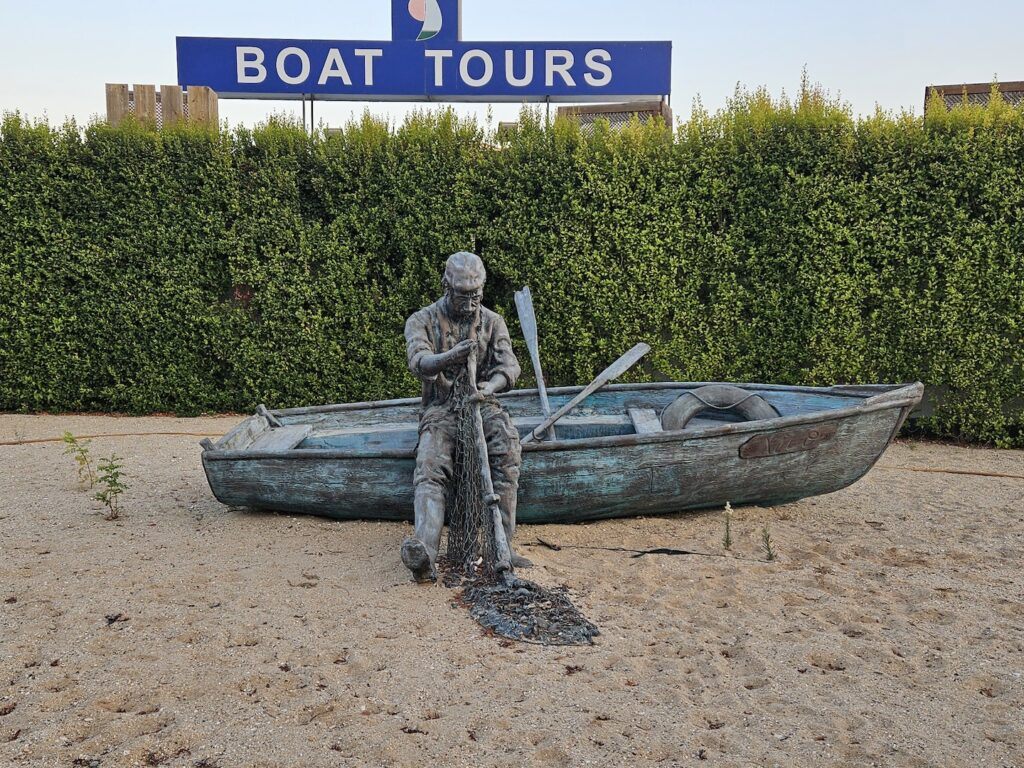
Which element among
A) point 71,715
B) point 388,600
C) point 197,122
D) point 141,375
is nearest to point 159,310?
point 141,375

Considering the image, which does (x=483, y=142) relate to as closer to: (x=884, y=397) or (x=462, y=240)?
(x=462, y=240)

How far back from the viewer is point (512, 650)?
12.9ft

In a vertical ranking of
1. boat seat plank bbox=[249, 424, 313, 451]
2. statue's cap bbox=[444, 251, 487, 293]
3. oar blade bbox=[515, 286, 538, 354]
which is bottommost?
boat seat plank bbox=[249, 424, 313, 451]

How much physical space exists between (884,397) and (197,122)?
7.91m

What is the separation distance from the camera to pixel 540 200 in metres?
9.43

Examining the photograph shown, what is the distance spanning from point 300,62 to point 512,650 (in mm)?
9103

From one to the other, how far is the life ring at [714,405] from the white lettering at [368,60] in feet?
21.5

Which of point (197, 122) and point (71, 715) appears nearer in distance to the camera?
point (71, 715)

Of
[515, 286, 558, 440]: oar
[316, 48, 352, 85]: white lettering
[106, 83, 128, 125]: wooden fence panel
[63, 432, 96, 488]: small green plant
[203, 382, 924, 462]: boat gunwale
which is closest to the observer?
[203, 382, 924, 462]: boat gunwale

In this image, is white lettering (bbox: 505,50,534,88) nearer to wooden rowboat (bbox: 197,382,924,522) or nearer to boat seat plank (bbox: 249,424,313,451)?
boat seat plank (bbox: 249,424,313,451)

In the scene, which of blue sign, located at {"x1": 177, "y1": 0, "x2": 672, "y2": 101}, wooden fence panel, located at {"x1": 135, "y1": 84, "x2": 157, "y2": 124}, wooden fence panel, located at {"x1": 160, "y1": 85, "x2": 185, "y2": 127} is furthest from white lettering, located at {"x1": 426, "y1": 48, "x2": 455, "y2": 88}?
wooden fence panel, located at {"x1": 135, "y1": 84, "x2": 157, "y2": 124}

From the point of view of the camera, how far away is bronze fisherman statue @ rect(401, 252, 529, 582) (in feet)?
16.4

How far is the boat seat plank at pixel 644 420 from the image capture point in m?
6.46

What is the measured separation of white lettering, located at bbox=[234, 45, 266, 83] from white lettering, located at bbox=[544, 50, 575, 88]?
3.53 m
